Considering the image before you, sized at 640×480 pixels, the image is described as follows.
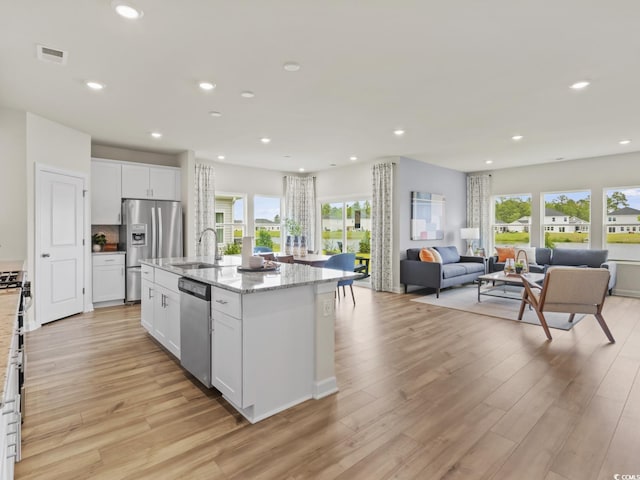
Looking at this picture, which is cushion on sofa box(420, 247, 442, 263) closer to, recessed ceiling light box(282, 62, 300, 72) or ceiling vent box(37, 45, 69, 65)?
recessed ceiling light box(282, 62, 300, 72)

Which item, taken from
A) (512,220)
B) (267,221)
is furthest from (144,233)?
(512,220)

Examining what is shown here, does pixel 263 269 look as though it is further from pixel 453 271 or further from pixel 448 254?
pixel 448 254

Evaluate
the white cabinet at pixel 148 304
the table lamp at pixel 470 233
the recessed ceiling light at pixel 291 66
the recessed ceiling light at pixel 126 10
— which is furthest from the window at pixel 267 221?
the recessed ceiling light at pixel 126 10

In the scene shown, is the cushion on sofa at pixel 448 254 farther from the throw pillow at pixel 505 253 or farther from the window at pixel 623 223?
the window at pixel 623 223

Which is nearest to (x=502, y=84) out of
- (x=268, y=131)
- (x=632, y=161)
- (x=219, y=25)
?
(x=219, y=25)

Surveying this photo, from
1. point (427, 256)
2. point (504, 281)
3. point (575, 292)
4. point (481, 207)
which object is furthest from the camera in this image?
point (481, 207)

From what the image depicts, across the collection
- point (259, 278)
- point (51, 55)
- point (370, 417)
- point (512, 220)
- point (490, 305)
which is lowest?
point (370, 417)

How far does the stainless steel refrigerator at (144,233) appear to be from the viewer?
5.80 m

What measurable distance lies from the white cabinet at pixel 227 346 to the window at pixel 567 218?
7805 mm

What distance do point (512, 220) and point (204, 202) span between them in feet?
22.9

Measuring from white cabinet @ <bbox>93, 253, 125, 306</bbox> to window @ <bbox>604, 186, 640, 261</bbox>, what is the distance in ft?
29.8

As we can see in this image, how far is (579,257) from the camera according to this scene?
6.88 metres

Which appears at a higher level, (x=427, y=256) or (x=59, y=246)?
(x=59, y=246)

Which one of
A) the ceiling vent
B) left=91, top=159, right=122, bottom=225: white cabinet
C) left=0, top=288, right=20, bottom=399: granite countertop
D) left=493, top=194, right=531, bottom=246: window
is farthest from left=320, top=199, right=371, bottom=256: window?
left=0, top=288, right=20, bottom=399: granite countertop
